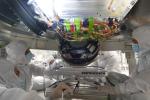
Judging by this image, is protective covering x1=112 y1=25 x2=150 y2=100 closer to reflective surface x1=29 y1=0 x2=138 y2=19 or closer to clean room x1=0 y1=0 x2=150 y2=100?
clean room x1=0 y1=0 x2=150 y2=100

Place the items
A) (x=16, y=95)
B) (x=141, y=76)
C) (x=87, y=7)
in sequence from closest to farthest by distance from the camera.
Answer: (x=16, y=95), (x=87, y=7), (x=141, y=76)

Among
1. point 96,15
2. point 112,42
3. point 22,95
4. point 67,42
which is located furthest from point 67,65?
point 22,95

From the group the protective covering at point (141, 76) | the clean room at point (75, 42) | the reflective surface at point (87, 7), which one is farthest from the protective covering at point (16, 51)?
the protective covering at point (141, 76)

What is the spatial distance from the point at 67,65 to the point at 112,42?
48 centimetres

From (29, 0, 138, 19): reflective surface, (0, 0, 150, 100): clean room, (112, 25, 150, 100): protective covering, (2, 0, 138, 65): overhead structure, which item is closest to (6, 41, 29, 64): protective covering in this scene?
(0, 0, 150, 100): clean room

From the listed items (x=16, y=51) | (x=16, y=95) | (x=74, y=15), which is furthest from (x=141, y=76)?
(x=16, y=95)

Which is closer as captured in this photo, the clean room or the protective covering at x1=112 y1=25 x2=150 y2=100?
the clean room

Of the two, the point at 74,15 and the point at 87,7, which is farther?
the point at 74,15

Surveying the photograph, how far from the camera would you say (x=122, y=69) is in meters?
3.24

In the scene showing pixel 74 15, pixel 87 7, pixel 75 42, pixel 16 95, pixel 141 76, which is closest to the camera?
pixel 16 95

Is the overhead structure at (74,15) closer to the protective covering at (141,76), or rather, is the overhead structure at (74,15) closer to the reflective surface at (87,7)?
the reflective surface at (87,7)

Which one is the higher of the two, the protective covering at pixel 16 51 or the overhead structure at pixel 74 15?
the overhead structure at pixel 74 15

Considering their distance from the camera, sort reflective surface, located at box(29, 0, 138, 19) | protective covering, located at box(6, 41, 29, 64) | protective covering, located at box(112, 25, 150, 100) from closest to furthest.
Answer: reflective surface, located at box(29, 0, 138, 19), protective covering, located at box(112, 25, 150, 100), protective covering, located at box(6, 41, 29, 64)

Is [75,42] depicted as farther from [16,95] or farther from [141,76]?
[16,95]
